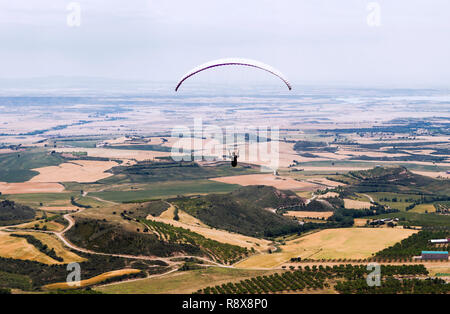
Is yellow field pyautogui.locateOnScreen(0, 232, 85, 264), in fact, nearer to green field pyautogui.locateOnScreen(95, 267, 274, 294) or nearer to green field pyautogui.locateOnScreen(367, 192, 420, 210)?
green field pyautogui.locateOnScreen(95, 267, 274, 294)

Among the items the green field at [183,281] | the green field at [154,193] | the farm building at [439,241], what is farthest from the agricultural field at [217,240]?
the farm building at [439,241]

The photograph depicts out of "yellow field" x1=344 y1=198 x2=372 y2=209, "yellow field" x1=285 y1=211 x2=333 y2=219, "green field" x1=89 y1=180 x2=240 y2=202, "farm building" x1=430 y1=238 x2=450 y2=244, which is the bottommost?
"green field" x1=89 y1=180 x2=240 y2=202

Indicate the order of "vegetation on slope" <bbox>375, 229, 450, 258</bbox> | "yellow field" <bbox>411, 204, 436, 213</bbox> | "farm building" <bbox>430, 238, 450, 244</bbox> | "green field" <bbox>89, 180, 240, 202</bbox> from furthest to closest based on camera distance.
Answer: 1. "green field" <bbox>89, 180, 240, 202</bbox>
2. "yellow field" <bbox>411, 204, 436, 213</bbox>
3. "farm building" <bbox>430, 238, 450, 244</bbox>
4. "vegetation on slope" <bbox>375, 229, 450, 258</bbox>

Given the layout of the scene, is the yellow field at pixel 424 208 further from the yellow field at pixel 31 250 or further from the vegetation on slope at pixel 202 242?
the yellow field at pixel 31 250

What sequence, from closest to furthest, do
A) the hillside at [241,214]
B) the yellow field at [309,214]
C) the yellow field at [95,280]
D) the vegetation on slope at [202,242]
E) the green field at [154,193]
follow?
1. the yellow field at [95,280]
2. the vegetation on slope at [202,242]
3. the hillside at [241,214]
4. the yellow field at [309,214]
5. the green field at [154,193]

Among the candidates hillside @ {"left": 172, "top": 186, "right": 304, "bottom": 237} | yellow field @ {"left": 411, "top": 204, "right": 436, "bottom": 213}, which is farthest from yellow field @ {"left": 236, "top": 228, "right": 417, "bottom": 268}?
yellow field @ {"left": 411, "top": 204, "right": 436, "bottom": 213}

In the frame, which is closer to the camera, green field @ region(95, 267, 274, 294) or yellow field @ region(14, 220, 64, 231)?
green field @ region(95, 267, 274, 294)

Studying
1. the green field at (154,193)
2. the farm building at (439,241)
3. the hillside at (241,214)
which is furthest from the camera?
the green field at (154,193)
